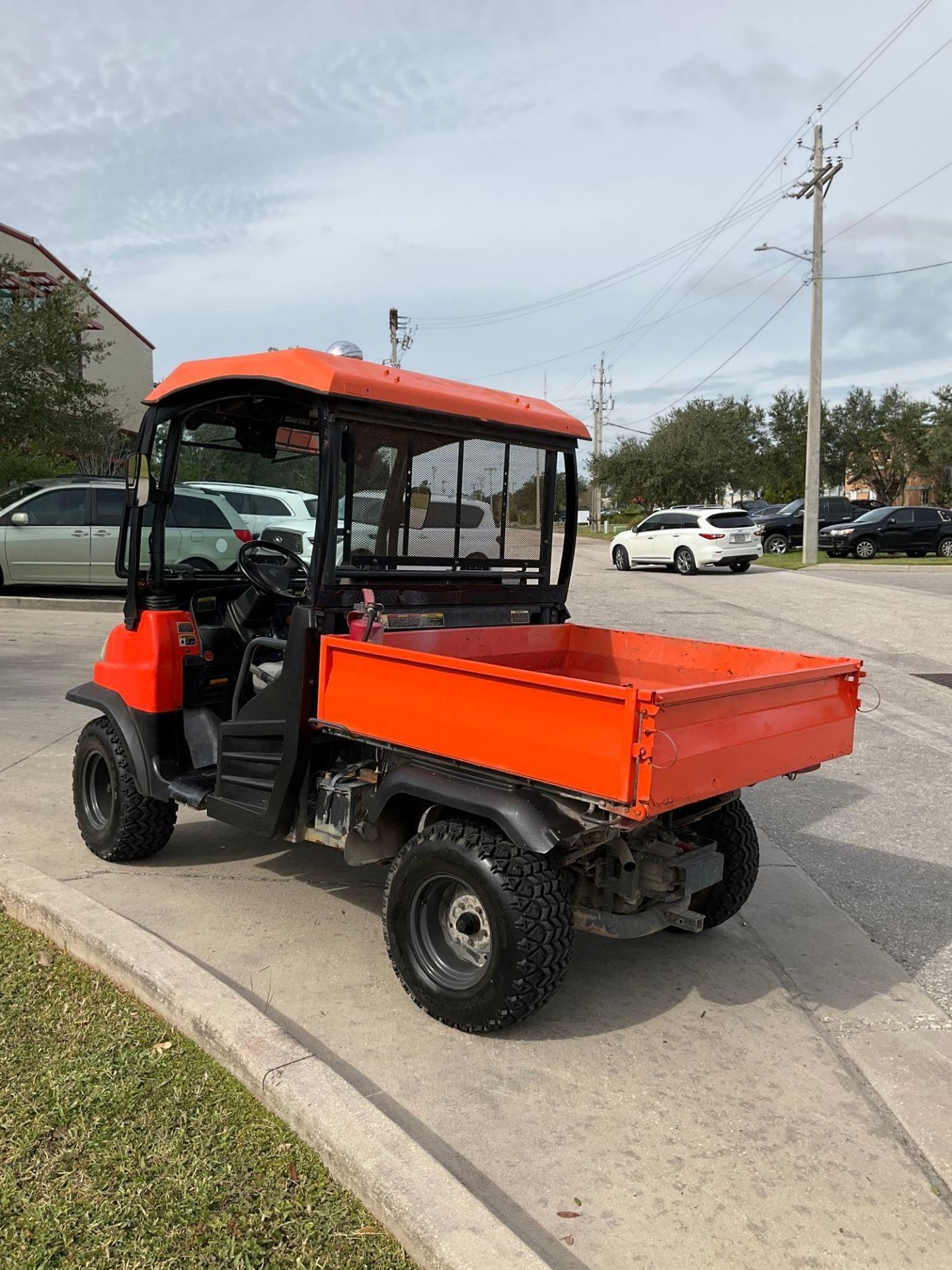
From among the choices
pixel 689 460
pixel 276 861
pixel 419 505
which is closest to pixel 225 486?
pixel 419 505

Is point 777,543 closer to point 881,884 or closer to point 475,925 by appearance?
point 881,884

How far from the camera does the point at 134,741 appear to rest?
4.81m

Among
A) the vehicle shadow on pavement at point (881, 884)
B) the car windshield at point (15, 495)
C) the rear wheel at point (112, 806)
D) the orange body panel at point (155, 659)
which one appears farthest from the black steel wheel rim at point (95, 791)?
the car windshield at point (15, 495)

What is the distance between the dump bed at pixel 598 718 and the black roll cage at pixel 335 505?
12.2 inches

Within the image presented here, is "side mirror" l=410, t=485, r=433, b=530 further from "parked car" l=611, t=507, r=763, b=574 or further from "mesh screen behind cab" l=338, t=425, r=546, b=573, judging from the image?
"parked car" l=611, t=507, r=763, b=574

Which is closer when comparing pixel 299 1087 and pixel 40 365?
pixel 299 1087

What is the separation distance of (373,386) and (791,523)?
94.0ft

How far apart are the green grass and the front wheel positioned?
0.77 m

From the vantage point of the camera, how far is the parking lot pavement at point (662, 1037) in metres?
2.72

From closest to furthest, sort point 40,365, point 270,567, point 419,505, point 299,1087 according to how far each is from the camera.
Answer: point 299,1087, point 419,505, point 270,567, point 40,365

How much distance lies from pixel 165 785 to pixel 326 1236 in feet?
8.34

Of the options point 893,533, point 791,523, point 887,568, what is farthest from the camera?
point 791,523

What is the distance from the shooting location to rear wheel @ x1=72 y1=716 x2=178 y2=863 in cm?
489

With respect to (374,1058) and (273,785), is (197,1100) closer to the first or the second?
(374,1058)
